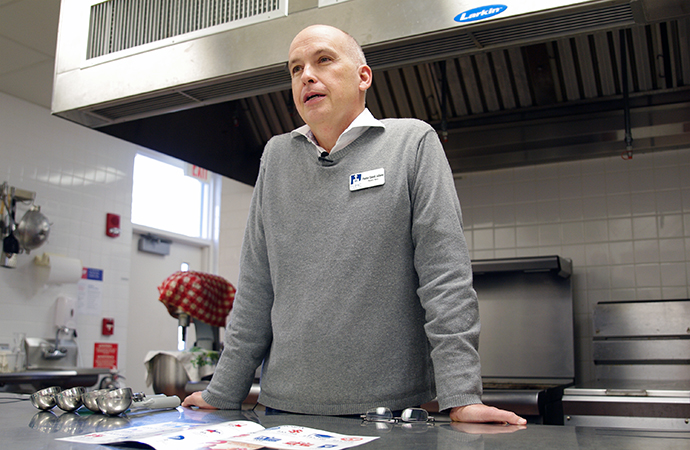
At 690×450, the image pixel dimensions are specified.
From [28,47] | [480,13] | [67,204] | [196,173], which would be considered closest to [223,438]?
[480,13]

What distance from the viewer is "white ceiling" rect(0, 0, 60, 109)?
10.7ft

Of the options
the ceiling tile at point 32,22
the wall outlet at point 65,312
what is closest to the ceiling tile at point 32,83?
the ceiling tile at point 32,22

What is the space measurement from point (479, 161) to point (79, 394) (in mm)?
1838

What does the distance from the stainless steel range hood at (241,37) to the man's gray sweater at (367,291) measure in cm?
37

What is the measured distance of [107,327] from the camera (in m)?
4.82

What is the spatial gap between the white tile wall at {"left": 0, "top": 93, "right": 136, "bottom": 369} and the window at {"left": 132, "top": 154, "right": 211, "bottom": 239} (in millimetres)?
455

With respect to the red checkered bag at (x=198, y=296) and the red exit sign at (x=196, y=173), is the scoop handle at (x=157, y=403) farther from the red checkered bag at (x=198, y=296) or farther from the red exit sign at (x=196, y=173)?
the red exit sign at (x=196, y=173)

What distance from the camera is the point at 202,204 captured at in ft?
21.4

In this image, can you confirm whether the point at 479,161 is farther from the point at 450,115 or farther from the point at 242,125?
the point at 242,125

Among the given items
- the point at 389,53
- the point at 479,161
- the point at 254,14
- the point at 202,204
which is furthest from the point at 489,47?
the point at 202,204

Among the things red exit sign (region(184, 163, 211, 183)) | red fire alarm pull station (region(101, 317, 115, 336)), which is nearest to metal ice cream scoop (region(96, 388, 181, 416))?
red fire alarm pull station (region(101, 317, 115, 336))

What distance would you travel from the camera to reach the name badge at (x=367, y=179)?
1103 millimetres

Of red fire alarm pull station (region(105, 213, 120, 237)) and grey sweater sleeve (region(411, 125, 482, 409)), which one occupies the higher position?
red fire alarm pull station (region(105, 213, 120, 237))

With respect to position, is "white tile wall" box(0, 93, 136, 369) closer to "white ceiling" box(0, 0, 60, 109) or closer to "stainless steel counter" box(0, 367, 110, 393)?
"white ceiling" box(0, 0, 60, 109)
